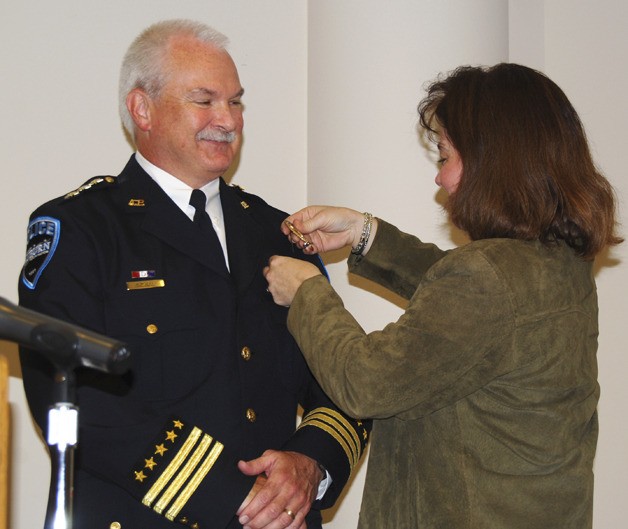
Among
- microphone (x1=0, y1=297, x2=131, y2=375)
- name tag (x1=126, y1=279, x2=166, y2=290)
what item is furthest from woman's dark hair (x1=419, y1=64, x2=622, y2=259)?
microphone (x1=0, y1=297, x2=131, y2=375)

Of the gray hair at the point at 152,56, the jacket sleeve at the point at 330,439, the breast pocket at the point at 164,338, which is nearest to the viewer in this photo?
the breast pocket at the point at 164,338

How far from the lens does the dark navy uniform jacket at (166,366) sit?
2.00 m

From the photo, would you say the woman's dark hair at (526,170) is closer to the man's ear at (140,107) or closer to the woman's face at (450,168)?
the woman's face at (450,168)

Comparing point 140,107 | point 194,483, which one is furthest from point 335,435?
point 140,107

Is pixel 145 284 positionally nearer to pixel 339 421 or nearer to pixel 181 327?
pixel 181 327

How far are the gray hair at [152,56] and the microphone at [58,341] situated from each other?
1.18 m

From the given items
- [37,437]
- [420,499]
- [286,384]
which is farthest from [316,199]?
[420,499]

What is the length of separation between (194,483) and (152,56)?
1051 millimetres

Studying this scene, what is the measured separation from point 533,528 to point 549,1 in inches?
87.8

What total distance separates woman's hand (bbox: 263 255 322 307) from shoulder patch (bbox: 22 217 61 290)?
0.50m

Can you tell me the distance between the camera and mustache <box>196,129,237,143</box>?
228 centimetres

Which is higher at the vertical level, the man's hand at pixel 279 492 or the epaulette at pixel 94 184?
the epaulette at pixel 94 184

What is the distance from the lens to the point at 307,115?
3166 millimetres

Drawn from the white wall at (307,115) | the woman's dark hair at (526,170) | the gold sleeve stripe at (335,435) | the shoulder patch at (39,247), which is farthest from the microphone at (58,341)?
the white wall at (307,115)
